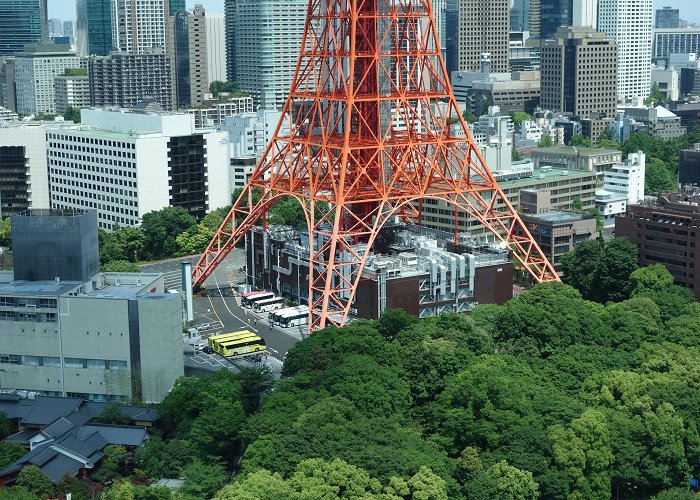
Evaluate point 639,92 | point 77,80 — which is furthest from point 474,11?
point 77,80

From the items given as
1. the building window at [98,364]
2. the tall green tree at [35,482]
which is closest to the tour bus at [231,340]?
the building window at [98,364]

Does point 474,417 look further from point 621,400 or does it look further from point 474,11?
point 474,11

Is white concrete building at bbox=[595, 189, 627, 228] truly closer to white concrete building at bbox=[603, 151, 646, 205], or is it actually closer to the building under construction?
white concrete building at bbox=[603, 151, 646, 205]

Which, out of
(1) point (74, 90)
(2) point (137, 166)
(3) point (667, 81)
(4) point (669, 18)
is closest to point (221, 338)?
(2) point (137, 166)

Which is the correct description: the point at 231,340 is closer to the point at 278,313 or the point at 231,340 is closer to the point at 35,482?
the point at 278,313

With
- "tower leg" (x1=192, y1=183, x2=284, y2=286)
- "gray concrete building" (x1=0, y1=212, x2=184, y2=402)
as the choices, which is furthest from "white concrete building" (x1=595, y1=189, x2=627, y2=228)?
"gray concrete building" (x1=0, y1=212, x2=184, y2=402)
